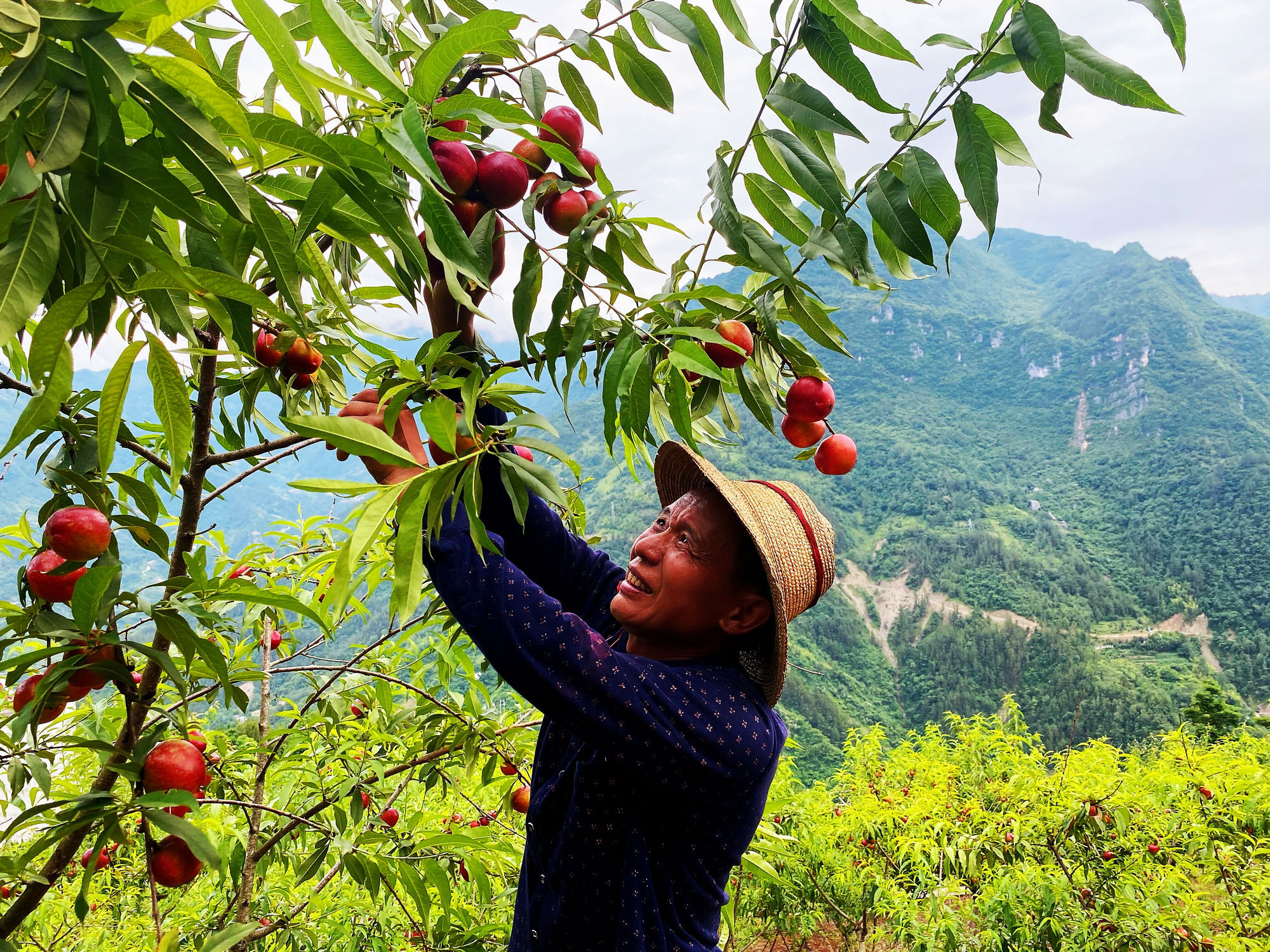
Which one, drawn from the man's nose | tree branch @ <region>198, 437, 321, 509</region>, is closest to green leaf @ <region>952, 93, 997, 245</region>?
the man's nose

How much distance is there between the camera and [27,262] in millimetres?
487

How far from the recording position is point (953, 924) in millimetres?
3633

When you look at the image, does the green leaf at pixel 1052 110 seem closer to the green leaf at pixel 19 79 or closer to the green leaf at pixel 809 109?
the green leaf at pixel 809 109

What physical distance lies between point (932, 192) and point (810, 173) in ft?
0.46

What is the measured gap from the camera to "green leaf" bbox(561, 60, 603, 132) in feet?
3.57

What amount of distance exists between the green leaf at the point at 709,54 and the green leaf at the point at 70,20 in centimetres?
62

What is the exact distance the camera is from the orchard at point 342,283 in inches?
20.1

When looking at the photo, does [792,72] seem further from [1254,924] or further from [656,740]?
[1254,924]

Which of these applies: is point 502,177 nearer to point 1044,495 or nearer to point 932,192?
point 932,192

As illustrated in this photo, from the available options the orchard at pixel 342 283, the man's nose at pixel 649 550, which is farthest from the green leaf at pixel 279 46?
the man's nose at pixel 649 550

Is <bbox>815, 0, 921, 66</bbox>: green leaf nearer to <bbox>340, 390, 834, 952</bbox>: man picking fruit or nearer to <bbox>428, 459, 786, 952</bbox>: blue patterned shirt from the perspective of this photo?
<bbox>340, 390, 834, 952</bbox>: man picking fruit

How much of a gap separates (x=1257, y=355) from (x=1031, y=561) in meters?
33.9

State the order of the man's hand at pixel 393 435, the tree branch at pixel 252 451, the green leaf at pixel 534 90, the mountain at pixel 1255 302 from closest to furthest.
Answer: the man's hand at pixel 393 435 → the green leaf at pixel 534 90 → the tree branch at pixel 252 451 → the mountain at pixel 1255 302

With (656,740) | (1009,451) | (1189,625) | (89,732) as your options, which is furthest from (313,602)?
(1009,451)
